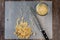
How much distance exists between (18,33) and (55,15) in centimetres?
32

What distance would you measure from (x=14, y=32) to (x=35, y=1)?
0.29m

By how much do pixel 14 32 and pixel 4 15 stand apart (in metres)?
0.15

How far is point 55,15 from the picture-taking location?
143cm

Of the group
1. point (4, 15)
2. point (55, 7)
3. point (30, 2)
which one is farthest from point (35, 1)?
point (4, 15)

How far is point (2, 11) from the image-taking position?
4.71 ft

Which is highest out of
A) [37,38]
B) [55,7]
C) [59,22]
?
[55,7]

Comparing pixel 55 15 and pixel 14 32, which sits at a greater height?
pixel 55 15

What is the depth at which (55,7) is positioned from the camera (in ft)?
4.68

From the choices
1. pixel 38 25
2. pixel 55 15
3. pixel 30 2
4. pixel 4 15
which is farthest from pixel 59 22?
pixel 4 15

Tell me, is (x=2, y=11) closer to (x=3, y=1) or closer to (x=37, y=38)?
(x=3, y=1)

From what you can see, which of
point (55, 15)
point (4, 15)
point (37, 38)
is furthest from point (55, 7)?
point (4, 15)

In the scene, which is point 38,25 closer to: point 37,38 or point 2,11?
point 37,38

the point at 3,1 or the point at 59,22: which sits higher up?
the point at 3,1

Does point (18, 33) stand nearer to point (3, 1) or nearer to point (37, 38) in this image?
point (37, 38)
